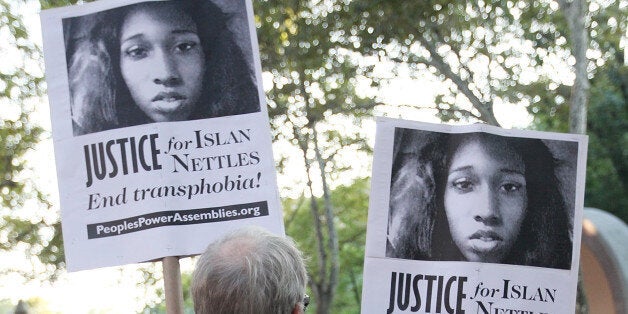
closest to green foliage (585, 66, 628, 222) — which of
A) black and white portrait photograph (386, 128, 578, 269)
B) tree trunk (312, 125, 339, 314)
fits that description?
tree trunk (312, 125, 339, 314)

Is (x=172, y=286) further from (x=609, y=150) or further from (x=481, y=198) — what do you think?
(x=609, y=150)

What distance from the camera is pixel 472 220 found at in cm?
479

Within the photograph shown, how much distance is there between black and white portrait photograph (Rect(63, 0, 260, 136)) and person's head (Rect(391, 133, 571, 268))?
1.02 m

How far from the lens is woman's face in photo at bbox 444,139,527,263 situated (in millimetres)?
4773

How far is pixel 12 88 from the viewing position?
13609 millimetres

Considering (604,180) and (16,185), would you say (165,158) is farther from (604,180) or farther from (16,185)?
(604,180)

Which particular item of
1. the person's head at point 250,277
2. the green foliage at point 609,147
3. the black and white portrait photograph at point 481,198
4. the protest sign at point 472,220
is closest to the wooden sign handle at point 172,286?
the protest sign at point 472,220

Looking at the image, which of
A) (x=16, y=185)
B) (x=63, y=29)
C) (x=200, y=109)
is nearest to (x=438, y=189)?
(x=200, y=109)

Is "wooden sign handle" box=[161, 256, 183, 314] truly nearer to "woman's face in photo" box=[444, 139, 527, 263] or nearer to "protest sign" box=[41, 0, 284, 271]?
"protest sign" box=[41, 0, 284, 271]

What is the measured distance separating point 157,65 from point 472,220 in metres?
1.59

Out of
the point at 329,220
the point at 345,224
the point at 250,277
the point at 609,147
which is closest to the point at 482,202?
the point at 250,277

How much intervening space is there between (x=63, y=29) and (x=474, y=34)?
9.30m

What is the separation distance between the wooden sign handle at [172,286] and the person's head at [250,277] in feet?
5.10

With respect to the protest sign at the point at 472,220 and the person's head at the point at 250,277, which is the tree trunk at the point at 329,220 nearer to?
the protest sign at the point at 472,220
